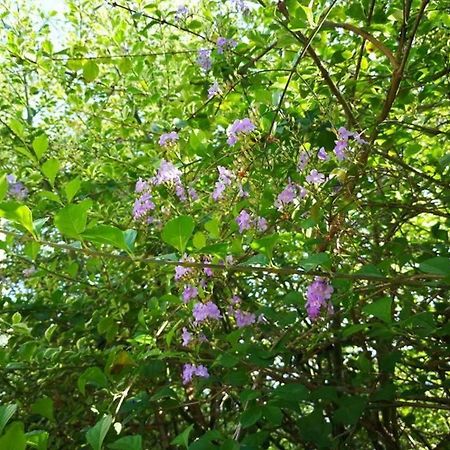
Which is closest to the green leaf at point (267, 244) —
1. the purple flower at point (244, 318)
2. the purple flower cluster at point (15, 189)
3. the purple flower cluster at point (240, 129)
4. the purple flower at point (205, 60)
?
the purple flower cluster at point (240, 129)

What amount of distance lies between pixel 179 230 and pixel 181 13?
1.00 meters

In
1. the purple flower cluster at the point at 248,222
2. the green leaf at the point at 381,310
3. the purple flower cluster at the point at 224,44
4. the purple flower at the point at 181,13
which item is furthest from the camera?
the purple flower at the point at 181,13

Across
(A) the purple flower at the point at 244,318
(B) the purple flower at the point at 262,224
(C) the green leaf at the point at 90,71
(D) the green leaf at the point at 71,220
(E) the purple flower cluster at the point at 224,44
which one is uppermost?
(E) the purple flower cluster at the point at 224,44

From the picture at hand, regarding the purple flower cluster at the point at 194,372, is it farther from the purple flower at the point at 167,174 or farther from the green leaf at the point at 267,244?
the green leaf at the point at 267,244

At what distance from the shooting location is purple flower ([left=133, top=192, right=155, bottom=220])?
4.49 feet

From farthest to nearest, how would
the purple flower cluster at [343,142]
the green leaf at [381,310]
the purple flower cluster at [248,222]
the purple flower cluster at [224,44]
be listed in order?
the purple flower cluster at [224,44]
the purple flower cluster at [248,222]
the purple flower cluster at [343,142]
the green leaf at [381,310]

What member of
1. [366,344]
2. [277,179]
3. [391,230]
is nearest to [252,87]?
[277,179]

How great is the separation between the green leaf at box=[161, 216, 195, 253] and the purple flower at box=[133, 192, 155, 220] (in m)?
0.54

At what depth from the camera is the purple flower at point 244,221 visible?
3.99 ft

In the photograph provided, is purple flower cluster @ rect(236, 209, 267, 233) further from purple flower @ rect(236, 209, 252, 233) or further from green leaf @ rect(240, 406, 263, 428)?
green leaf @ rect(240, 406, 263, 428)

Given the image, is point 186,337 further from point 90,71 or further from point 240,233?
point 90,71

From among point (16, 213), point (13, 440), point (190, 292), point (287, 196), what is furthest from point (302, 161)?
point (13, 440)

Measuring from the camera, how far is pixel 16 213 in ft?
2.62

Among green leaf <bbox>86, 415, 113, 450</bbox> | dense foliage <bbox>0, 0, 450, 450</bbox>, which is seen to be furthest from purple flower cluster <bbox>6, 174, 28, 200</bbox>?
green leaf <bbox>86, 415, 113, 450</bbox>
